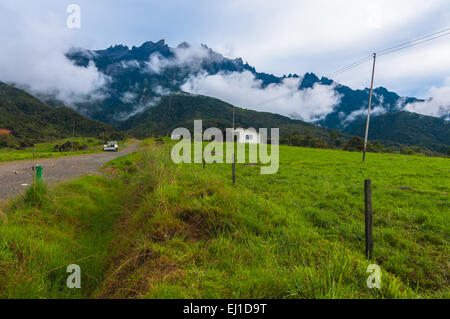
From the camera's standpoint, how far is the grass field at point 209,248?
8.62 feet

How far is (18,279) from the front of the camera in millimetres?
3045

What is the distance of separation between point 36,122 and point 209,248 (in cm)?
14625

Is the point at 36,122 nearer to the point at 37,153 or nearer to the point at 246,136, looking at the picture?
the point at 37,153

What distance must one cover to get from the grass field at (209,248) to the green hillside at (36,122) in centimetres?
9339

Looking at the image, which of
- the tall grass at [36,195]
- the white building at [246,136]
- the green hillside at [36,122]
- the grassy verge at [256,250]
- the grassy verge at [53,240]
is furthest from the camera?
the green hillside at [36,122]

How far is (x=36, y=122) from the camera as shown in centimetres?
10881

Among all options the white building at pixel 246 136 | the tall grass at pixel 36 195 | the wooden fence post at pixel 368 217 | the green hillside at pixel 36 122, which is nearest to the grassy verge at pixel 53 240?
the tall grass at pixel 36 195

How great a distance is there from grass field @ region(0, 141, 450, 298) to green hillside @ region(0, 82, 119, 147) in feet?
306

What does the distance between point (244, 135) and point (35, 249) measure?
252ft

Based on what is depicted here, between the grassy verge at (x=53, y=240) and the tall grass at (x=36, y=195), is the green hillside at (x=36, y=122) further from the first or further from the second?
the grassy verge at (x=53, y=240)

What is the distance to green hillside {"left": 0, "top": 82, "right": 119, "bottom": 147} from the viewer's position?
93000 millimetres

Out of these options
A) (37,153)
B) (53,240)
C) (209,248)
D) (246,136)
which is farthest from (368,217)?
(246,136)

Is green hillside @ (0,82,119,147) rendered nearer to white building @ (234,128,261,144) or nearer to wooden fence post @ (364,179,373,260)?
white building @ (234,128,261,144)
